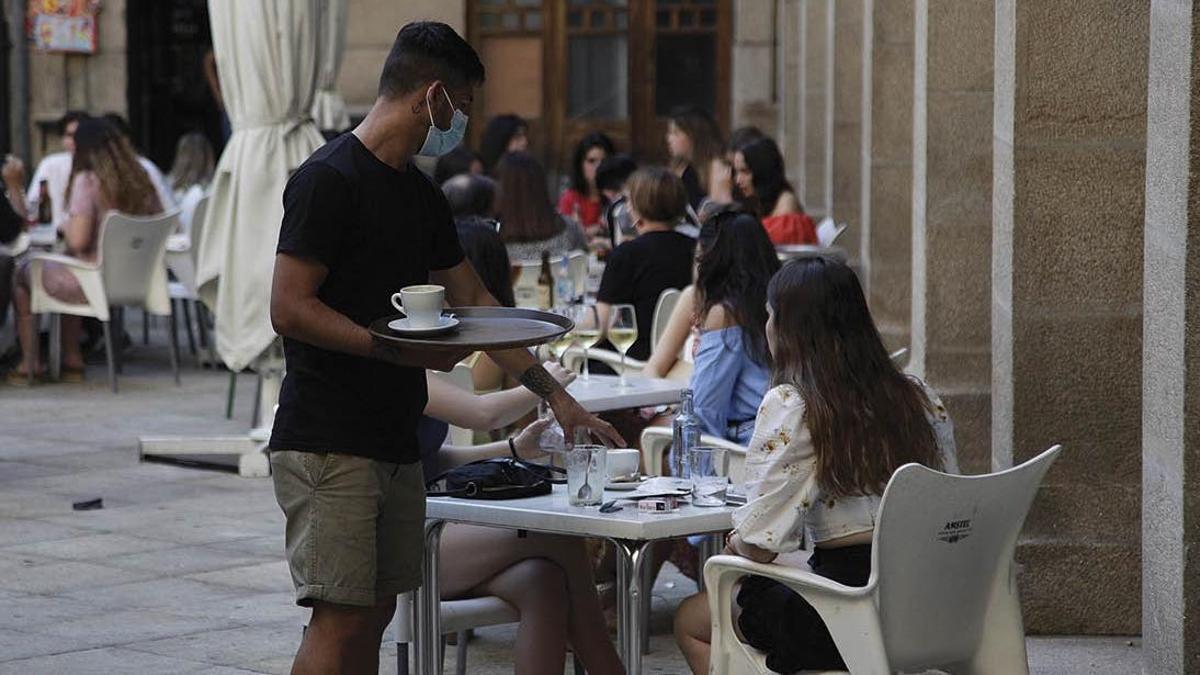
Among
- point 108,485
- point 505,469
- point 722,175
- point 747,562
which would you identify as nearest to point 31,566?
point 108,485

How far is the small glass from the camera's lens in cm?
459

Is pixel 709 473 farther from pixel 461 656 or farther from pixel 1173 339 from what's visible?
pixel 1173 339

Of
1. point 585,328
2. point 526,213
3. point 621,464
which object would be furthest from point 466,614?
point 526,213

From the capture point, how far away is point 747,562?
4.16 metres

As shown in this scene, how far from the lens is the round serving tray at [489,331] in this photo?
394 cm

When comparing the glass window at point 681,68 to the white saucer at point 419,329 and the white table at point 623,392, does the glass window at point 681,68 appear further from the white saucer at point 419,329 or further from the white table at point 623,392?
the white saucer at point 419,329

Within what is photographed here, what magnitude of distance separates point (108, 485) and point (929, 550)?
231 inches

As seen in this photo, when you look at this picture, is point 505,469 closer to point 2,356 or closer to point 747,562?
point 747,562

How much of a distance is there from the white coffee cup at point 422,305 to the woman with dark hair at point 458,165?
8.54 meters

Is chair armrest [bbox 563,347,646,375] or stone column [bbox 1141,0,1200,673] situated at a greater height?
stone column [bbox 1141,0,1200,673]

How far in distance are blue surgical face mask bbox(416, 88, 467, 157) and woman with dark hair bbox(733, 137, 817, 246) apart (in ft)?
20.7

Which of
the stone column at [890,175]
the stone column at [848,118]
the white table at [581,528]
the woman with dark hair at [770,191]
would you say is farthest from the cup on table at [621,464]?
the stone column at [848,118]

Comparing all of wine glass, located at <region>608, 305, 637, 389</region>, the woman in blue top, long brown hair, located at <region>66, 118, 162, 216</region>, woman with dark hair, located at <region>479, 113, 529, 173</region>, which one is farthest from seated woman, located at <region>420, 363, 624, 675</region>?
woman with dark hair, located at <region>479, 113, 529, 173</region>

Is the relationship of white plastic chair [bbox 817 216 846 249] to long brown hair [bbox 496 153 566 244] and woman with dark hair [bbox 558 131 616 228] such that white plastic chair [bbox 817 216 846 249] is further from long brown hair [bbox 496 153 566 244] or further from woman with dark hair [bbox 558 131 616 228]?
woman with dark hair [bbox 558 131 616 228]
